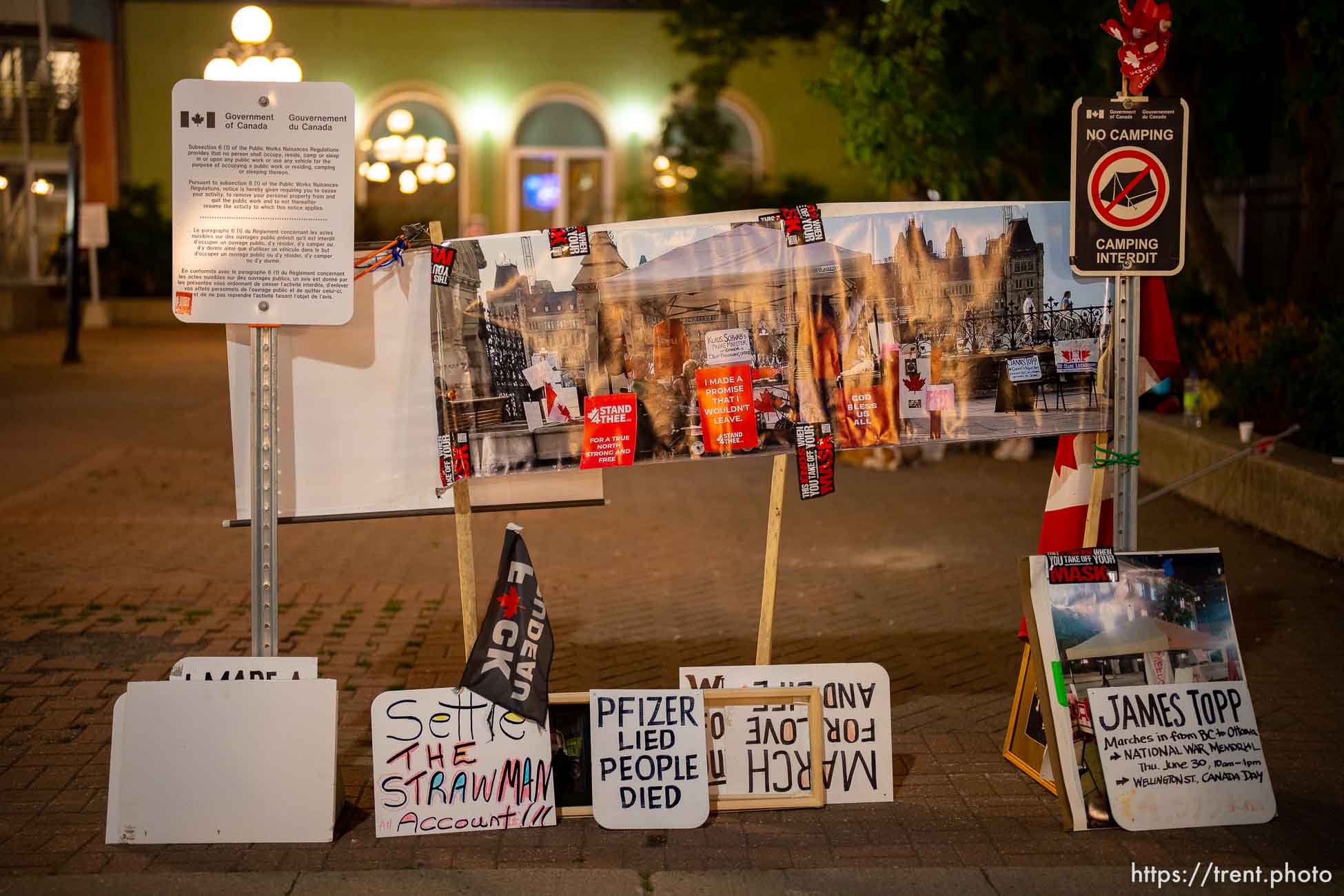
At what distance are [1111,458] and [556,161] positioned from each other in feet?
103

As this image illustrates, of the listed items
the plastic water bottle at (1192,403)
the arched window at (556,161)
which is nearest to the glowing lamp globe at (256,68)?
the plastic water bottle at (1192,403)

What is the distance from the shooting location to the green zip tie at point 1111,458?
5125mm

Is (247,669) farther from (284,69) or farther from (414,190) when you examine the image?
(414,190)

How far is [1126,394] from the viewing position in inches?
202

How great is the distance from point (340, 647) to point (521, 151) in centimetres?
2940

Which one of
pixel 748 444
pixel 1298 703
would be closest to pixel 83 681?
pixel 748 444

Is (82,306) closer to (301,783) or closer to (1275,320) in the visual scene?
(1275,320)

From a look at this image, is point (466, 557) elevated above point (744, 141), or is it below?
below

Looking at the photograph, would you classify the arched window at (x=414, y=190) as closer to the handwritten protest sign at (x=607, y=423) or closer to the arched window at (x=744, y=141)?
the arched window at (x=744, y=141)

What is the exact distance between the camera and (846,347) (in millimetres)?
5059

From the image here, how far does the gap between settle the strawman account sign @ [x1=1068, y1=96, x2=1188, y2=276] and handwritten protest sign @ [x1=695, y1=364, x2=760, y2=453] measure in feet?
4.27

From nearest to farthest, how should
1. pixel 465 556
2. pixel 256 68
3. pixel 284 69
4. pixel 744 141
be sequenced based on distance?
pixel 465 556, pixel 284 69, pixel 256 68, pixel 744 141

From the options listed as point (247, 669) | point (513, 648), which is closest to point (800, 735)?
point (513, 648)

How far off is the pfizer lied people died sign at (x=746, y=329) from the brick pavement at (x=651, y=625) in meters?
1.38
